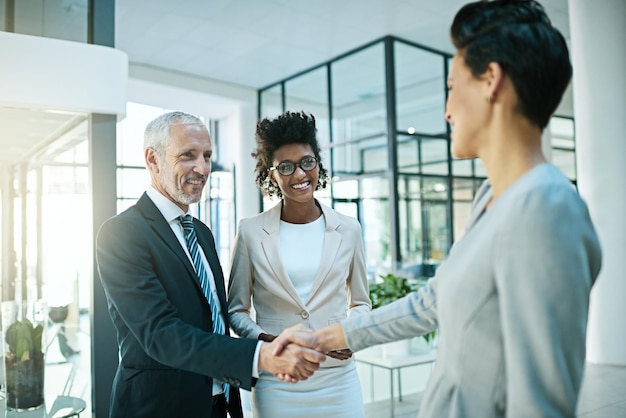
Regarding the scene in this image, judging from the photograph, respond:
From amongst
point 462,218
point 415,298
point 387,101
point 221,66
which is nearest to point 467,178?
point 462,218

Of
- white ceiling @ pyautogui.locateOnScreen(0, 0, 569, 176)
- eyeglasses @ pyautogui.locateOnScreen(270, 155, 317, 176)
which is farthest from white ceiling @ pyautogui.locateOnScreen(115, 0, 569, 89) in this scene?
eyeglasses @ pyautogui.locateOnScreen(270, 155, 317, 176)

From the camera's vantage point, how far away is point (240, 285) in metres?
2.00

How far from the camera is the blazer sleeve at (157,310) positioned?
152 centimetres

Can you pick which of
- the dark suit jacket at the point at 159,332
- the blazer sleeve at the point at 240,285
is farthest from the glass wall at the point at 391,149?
the dark suit jacket at the point at 159,332

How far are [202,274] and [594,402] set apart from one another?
12.9 ft

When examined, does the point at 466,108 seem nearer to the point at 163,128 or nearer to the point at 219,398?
the point at 163,128

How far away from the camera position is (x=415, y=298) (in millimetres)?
1352

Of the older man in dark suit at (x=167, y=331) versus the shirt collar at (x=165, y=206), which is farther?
the shirt collar at (x=165, y=206)

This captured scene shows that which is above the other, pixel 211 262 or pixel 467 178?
pixel 467 178

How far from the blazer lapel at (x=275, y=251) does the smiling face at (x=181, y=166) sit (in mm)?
329

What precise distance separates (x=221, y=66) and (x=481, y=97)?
894 centimetres

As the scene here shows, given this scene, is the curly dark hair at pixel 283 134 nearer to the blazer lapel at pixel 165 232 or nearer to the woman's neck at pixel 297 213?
the woman's neck at pixel 297 213

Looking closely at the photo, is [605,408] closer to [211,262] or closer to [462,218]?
[211,262]

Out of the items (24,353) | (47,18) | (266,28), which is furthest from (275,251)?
(266,28)
